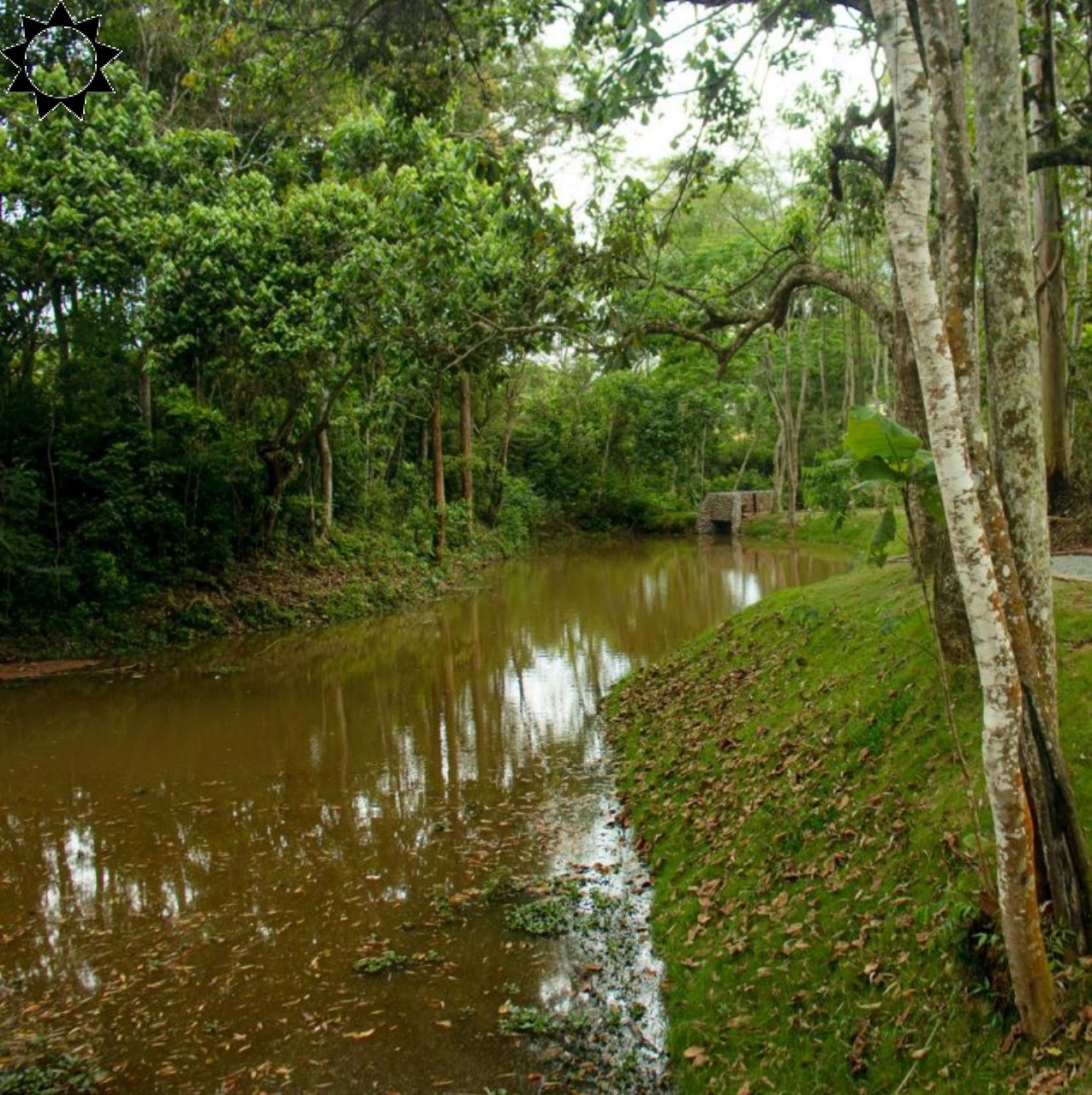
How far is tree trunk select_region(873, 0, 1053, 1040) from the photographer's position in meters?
3.38

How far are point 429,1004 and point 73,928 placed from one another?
301 cm

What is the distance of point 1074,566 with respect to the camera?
351 inches

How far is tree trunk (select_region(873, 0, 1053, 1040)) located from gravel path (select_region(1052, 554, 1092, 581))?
487cm

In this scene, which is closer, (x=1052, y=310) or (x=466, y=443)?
(x=1052, y=310)

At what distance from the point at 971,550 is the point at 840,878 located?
2.62m

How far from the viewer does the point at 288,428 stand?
18781mm

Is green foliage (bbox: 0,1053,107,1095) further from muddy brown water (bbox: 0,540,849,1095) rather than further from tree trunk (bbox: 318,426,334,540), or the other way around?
tree trunk (bbox: 318,426,334,540)

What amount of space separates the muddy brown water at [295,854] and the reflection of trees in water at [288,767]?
0.12 ft

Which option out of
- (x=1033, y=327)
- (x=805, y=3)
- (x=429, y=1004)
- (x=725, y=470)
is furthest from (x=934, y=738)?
(x=725, y=470)

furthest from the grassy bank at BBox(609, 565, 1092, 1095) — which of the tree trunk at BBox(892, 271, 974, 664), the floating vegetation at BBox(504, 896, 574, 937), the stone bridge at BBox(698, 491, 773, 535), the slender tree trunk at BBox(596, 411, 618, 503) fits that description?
the slender tree trunk at BBox(596, 411, 618, 503)

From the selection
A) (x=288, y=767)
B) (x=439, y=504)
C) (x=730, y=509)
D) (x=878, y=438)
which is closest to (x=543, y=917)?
(x=878, y=438)

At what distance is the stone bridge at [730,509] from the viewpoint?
118 ft

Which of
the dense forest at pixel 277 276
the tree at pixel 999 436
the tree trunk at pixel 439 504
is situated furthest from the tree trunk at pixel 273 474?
the tree at pixel 999 436

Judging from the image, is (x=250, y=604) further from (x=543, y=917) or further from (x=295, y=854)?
(x=543, y=917)
